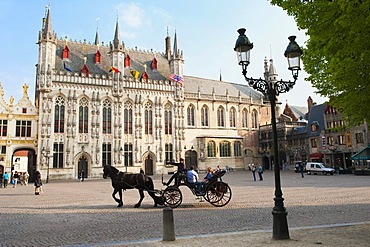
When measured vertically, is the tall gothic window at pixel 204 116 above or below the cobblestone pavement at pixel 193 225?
above

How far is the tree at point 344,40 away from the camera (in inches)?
253

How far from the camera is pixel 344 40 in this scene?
728 cm

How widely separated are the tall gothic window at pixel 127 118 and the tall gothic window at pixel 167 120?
228 inches

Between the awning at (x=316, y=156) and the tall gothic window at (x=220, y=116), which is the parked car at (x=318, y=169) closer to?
the awning at (x=316, y=156)

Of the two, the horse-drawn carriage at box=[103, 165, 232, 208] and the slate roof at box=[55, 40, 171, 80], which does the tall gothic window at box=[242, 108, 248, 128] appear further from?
the horse-drawn carriage at box=[103, 165, 232, 208]

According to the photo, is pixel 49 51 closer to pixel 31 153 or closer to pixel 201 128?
pixel 31 153

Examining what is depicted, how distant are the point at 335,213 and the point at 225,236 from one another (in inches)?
205

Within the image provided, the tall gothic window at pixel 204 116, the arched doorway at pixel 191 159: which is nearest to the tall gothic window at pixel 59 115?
the arched doorway at pixel 191 159

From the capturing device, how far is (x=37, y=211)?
40.1ft

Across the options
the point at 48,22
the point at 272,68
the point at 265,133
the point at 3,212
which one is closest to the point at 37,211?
the point at 3,212

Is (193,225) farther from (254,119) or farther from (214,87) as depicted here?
(254,119)

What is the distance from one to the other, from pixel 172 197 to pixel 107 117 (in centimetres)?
3309

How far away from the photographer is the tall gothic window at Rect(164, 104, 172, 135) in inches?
1887

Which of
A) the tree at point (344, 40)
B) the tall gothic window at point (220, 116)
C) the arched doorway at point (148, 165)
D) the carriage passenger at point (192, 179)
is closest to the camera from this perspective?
the tree at point (344, 40)
